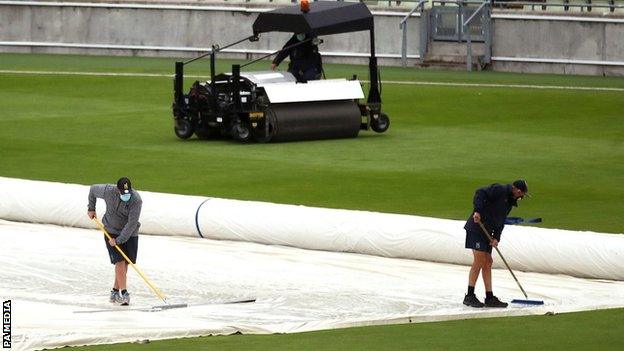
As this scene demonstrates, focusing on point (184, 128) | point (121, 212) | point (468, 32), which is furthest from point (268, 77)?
point (468, 32)

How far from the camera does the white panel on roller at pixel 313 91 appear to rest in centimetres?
3369

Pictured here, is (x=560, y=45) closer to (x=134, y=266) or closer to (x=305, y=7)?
(x=305, y=7)

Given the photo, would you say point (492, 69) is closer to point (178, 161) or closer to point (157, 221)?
point (178, 161)

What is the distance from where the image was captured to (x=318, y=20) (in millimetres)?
34531

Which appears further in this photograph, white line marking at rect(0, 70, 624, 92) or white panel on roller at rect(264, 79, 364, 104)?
white line marking at rect(0, 70, 624, 92)

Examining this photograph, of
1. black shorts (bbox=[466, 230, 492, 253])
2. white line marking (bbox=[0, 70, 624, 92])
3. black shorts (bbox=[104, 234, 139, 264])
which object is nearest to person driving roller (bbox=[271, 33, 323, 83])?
white line marking (bbox=[0, 70, 624, 92])

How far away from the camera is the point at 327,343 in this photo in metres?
17.0

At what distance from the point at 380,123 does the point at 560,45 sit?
1392 cm

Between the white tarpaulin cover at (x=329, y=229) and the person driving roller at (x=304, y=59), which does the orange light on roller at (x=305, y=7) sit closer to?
the person driving roller at (x=304, y=59)

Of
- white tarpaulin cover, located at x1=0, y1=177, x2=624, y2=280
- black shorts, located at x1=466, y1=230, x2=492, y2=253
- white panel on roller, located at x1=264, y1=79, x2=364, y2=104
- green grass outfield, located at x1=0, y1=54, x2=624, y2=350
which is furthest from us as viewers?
white panel on roller, located at x1=264, y1=79, x2=364, y2=104

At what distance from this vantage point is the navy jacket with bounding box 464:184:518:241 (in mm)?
19453

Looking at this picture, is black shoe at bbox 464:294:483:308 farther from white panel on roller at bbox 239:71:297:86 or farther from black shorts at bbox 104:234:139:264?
white panel on roller at bbox 239:71:297:86

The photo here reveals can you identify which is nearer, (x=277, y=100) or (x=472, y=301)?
(x=472, y=301)

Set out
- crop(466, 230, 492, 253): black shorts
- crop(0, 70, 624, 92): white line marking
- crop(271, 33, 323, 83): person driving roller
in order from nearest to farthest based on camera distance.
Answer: crop(466, 230, 492, 253): black shorts < crop(271, 33, 323, 83): person driving roller < crop(0, 70, 624, 92): white line marking
